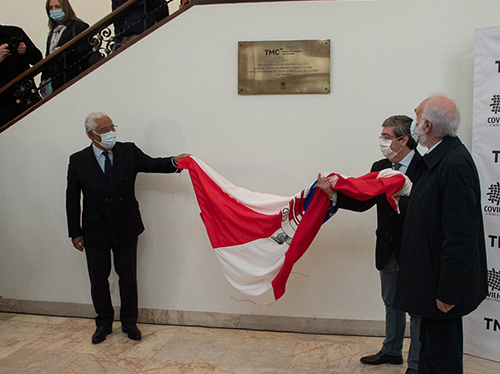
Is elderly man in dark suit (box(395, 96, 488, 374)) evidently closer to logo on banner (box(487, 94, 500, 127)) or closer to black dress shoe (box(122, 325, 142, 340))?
logo on banner (box(487, 94, 500, 127))

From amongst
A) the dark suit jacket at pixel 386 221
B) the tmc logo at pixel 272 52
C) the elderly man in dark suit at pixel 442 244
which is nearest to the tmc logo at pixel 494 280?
the dark suit jacket at pixel 386 221

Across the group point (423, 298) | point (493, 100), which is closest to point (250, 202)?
point (423, 298)

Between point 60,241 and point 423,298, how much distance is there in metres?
3.14

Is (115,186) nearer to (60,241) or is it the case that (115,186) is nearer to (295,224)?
(60,241)

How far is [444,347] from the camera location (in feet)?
7.66

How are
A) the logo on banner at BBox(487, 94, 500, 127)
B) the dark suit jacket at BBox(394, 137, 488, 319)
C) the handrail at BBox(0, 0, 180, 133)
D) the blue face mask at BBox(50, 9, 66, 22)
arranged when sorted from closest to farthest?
the dark suit jacket at BBox(394, 137, 488, 319)
the logo on banner at BBox(487, 94, 500, 127)
the handrail at BBox(0, 0, 180, 133)
the blue face mask at BBox(50, 9, 66, 22)

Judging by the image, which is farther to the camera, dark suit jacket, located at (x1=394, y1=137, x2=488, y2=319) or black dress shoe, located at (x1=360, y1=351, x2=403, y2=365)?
black dress shoe, located at (x1=360, y1=351, x2=403, y2=365)

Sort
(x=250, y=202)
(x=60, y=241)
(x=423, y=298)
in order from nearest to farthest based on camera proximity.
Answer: (x=423, y=298) < (x=250, y=202) < (x=60, y=241)

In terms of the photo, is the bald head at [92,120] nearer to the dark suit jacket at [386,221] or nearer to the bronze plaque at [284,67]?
the bronze plaque at [284,67]

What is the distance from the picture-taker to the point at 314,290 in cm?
385

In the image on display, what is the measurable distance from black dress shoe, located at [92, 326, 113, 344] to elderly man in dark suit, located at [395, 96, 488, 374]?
2.35 m

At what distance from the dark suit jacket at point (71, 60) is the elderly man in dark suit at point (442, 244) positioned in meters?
3.03

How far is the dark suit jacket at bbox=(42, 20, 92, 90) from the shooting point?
4227 mm

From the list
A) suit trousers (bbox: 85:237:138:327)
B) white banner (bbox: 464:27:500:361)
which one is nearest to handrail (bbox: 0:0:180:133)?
suit trousers (bbox: 85:237:138:327)
